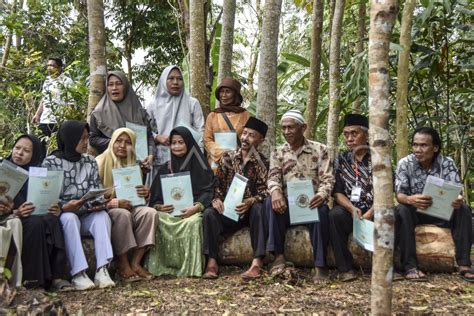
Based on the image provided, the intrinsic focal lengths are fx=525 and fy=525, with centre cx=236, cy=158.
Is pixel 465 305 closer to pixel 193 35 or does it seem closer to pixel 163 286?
pixel 163 286

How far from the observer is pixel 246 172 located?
5133 millimetres

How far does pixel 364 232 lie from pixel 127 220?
210 centimetres

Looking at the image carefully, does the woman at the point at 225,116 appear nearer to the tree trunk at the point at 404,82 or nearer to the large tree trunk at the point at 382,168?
the tree trunk at the point at 404,82

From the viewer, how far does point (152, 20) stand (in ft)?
42.3

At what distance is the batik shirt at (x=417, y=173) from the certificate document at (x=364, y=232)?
588 mm

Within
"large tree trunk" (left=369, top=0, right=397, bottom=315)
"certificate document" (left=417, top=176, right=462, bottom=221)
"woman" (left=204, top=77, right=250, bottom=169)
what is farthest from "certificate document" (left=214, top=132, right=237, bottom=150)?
"large tree trunk" (left=369, top=0, right=397, bottom=315)

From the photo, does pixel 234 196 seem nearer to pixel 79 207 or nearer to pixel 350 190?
pixel 350 190

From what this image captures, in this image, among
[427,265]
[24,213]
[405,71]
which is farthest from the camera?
[405,71]

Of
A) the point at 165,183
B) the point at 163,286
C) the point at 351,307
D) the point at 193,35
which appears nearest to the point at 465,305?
the point at 351,307

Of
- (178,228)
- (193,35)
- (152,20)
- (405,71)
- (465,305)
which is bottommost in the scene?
(465,305)

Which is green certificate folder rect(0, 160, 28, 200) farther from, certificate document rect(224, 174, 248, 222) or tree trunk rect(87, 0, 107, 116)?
certificate document rect(224, 174, 248, 222)

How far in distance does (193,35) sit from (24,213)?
2977mm

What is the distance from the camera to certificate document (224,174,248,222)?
4.86m

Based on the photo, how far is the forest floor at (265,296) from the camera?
3.85 m
